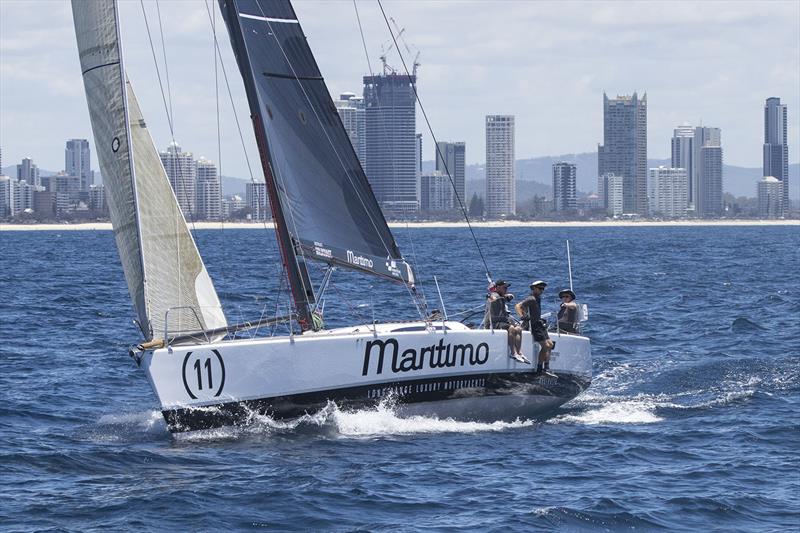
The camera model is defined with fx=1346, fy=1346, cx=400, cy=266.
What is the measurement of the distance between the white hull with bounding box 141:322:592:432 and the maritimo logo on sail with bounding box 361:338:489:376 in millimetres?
12

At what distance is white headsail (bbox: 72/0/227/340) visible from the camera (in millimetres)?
15555

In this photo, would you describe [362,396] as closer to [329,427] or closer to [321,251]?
[329,427]

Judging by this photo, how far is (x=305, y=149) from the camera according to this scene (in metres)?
16.8

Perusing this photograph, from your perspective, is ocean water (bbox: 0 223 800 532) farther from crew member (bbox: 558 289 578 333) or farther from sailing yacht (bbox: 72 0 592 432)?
crew member (bbox: 558 289 578 333)

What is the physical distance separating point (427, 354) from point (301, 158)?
2.90 meters

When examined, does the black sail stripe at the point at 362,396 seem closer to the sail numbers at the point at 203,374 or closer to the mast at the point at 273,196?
the sail numbers at the point at 203,374

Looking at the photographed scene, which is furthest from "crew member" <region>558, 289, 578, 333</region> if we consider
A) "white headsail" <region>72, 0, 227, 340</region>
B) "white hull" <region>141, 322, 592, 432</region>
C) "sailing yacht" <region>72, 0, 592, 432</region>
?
"white headsail" <region>72, 0, 227, 340</region>

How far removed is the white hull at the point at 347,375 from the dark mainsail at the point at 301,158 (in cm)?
98

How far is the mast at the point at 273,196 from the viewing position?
1639cm

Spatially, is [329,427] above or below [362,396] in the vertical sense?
below


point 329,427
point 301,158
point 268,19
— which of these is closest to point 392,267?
point 301,158

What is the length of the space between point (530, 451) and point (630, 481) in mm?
1722

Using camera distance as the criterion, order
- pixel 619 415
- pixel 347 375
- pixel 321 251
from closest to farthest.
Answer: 1. pixel 347 375
2. pixel 321 251
3. pixel 619 415

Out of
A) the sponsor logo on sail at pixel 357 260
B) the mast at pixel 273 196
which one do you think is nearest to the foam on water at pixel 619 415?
the sponsor logo on sail at pixel 357 260
